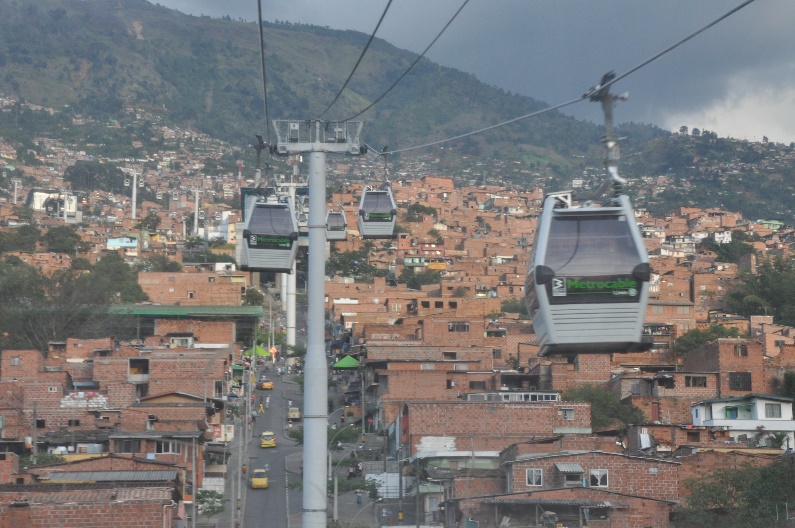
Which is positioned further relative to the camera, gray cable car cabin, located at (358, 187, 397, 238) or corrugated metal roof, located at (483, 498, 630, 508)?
corrugated metal roof, located at (483, 498, 630, 508)

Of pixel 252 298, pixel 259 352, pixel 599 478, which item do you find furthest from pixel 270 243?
pixel 252 298

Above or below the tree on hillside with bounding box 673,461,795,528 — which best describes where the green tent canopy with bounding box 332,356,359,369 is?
above

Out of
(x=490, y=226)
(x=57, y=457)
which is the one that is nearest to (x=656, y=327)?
(x=57, y=457)

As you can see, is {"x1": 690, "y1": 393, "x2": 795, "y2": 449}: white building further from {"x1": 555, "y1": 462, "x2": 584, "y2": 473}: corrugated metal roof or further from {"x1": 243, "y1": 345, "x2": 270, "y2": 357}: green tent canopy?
{"x1": 243, "y1": 345, "x2": 270, "y2": 357}: green tent canopy

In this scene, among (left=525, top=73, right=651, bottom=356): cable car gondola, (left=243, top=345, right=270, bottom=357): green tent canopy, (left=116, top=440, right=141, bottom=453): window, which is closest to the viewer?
(left=525, top=73, right=651, bottom=356): cable car gondola

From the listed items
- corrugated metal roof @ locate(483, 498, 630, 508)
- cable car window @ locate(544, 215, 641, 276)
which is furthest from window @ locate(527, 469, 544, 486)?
cable car window @ locate(544, 215, 641, 276)

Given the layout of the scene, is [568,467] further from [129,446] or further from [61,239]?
[61,239]

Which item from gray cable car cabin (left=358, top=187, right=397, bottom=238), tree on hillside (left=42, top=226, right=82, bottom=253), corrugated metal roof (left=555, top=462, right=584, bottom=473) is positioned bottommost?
corrugated metal roof (left=555, top=462, right=584, bottom=473)
